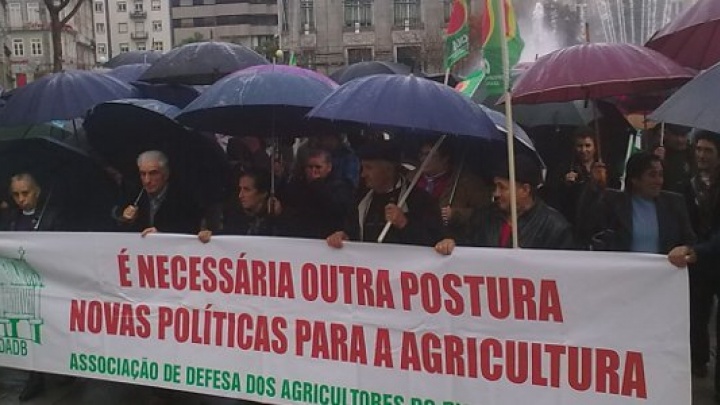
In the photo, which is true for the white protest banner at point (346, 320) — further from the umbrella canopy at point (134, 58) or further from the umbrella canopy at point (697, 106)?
the umbrella canopy at point (134, 58)

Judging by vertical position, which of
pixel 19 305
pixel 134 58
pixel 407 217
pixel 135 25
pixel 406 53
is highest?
pixel 135 25

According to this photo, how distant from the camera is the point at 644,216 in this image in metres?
4.18

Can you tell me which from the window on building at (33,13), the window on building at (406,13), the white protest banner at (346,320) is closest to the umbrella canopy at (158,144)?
the white protest banner at (346,320)

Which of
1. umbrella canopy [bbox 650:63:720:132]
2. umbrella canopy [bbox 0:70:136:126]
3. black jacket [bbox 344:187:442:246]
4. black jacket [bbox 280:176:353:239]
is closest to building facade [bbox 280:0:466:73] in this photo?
umbrella canopy [bbox 0:70:136:126]

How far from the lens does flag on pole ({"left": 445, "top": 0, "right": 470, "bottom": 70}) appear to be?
5215mm

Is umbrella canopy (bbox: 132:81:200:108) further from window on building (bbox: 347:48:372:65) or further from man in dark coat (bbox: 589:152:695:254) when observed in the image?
window on building (bbox: 347:48:372:65)

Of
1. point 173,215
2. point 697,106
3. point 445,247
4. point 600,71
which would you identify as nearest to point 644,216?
point 697,106

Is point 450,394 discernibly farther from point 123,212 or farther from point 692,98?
point 123,212

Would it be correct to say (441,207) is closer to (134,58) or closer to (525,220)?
(525,220)

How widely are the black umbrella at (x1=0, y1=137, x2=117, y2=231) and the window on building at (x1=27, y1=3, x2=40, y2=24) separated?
85884 mm

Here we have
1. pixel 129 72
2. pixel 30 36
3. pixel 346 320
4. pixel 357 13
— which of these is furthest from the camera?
pixel 30 36

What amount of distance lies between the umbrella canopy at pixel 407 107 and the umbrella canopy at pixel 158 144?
1463 mm

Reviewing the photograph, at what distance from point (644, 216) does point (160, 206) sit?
2746 mm

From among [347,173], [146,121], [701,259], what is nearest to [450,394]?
[701,259]
